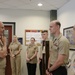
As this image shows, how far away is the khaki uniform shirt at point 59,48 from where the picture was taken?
2482 millimetres

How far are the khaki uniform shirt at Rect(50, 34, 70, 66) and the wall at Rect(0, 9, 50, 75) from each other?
140 inches

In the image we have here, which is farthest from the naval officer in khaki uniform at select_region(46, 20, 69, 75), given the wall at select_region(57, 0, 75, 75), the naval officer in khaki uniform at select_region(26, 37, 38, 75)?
the naval officer in khaki uniform at select_region(26, 37, 38, 75)

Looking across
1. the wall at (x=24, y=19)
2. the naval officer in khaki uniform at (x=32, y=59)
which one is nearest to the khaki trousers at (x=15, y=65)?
the naval officer in khaki uniform at (x=32, y=59)

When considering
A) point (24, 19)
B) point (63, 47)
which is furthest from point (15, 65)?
point (63, 47)

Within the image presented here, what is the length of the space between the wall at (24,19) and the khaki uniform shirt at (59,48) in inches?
140

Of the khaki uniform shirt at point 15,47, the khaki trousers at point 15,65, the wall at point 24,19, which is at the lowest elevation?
the khaki trousers at point 15,65

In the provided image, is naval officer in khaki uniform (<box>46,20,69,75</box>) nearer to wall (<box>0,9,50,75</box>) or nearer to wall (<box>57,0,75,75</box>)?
wall (<box>57,0,75,75</box>)

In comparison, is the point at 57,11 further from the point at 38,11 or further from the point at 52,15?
the point at 38,11

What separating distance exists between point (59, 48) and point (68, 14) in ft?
8.88

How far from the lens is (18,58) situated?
550 cm

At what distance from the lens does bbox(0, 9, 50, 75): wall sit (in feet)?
19.7

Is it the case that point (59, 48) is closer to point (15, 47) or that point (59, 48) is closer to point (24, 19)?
point (15, 47)

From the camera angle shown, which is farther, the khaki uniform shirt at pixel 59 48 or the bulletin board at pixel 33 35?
the bulletin board at pixel 33 35

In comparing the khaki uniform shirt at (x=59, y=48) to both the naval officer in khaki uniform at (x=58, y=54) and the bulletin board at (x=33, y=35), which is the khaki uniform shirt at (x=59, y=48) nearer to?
the naval officer in khaki uniform at (x=58, y=54)
